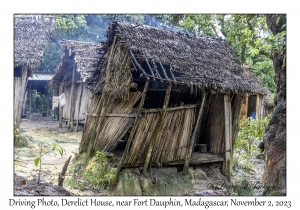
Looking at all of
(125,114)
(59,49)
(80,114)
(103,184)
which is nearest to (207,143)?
(125,114)

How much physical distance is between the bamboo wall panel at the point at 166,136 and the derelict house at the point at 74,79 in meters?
5.54

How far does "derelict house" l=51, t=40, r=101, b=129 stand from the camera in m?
11.9

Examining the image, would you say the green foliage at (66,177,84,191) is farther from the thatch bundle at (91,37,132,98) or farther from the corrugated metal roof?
the corrugated metal roof

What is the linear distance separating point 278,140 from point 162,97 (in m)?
3.51

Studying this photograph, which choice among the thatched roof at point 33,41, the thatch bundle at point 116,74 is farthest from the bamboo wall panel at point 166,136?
the thatched roof at point 33,41

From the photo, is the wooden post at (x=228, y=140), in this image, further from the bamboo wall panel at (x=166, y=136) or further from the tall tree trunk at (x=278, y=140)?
the tall tree trunk at (x=278, y=140)

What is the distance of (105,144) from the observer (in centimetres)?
709

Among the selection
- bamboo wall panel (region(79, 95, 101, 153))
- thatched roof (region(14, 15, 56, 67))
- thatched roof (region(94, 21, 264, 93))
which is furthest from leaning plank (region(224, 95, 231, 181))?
thatched roof (region(14, 15, 56, 67))

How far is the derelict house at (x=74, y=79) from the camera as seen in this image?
38.9 feet

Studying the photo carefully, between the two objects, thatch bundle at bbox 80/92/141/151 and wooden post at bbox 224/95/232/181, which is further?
wooden post at bbox 224/95/232/181

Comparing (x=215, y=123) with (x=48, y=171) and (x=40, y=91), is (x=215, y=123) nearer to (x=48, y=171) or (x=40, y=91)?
(x=48, y=171)

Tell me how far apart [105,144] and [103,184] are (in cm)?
98

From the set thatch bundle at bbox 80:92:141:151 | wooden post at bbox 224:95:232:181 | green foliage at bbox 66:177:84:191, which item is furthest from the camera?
wooden post at bbox 224:95:232:181

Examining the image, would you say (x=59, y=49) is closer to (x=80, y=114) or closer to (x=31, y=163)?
(x=80, y=114)
